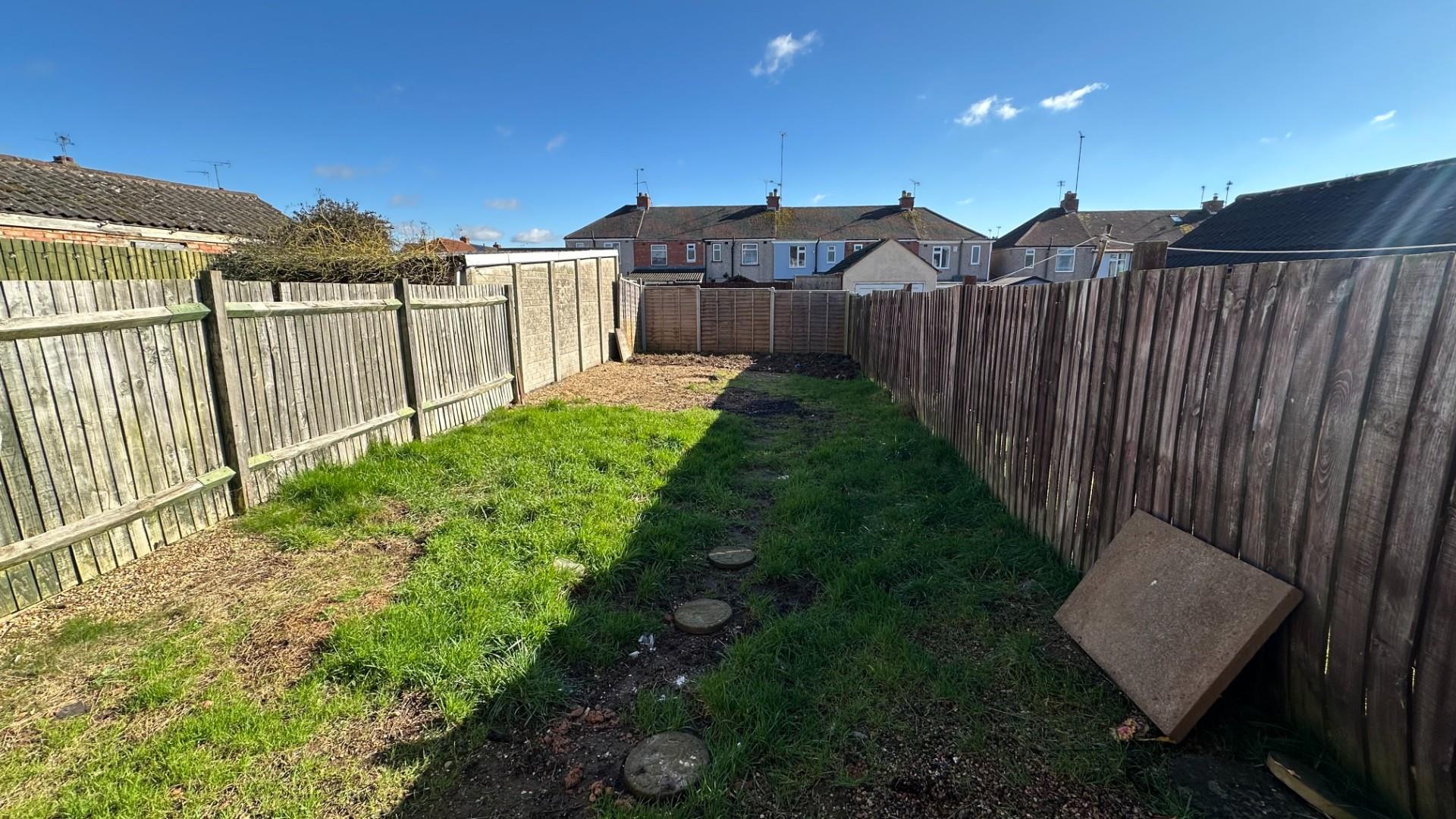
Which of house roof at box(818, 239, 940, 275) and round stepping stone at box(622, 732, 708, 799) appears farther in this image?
house roof at box(818, 239, 940, 275)

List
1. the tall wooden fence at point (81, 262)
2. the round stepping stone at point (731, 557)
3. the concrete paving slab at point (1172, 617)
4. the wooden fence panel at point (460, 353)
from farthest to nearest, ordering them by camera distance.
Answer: the tall wooden fence at point (81, 262) → the wooden fence panel at point (460, 353) → the round stepping stone at point (731, 557) → the concrete paving slab at point (1172, 617)

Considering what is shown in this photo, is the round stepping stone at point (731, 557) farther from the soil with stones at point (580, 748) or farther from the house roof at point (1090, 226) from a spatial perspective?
the house roof at point (1090, 226)

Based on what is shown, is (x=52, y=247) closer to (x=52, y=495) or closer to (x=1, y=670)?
(x=52, y=495)

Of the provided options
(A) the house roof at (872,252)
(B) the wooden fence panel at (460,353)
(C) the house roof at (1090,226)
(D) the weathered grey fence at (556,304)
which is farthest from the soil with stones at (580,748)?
(C) the house roof at (1090,226)

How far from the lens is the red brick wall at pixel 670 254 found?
36.8 metres

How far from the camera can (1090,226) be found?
3878 cm

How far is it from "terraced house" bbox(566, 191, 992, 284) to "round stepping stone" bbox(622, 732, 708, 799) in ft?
112

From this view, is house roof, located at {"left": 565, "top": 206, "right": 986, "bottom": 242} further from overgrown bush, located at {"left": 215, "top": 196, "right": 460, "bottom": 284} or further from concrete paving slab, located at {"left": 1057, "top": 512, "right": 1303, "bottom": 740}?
concrete paving slab, located at {"left": 1057, "top": 512, "right": 1303, "bottom": 740}

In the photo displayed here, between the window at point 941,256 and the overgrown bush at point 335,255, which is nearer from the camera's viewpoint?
the overgrown bush at point 335,255

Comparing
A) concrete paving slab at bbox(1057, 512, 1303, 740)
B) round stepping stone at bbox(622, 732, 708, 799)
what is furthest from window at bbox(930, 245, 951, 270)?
round stepping stone at bbox(622, 732, 708, 799)

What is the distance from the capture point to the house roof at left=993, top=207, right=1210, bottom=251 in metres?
37.4

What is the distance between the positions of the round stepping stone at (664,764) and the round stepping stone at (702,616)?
76cm

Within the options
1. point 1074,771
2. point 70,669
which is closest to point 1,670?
point 70,669

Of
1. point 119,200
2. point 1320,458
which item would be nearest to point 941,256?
point 119,200
